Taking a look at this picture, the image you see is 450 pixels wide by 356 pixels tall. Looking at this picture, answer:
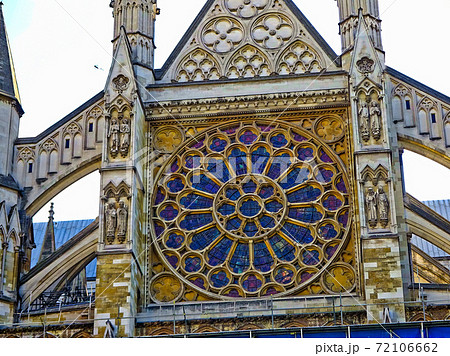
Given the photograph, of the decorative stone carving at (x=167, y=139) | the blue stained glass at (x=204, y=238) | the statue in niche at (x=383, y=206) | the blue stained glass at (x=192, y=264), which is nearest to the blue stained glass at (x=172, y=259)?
the blue stained glass at (x=192, y=264)

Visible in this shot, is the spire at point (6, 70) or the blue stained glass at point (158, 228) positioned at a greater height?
the spire at point (6, 70)

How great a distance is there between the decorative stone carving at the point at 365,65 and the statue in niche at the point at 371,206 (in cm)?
301

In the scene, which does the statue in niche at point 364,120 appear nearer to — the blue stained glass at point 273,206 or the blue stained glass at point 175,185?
the blue stained glass at point 273,206

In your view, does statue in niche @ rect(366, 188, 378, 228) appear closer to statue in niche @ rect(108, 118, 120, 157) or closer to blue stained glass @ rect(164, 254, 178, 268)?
blue stained glass @ rect(164, 254, 178, 268)

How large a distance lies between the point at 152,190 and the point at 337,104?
15.4ft

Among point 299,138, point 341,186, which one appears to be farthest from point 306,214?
point 299,138

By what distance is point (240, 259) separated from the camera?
1107 inches

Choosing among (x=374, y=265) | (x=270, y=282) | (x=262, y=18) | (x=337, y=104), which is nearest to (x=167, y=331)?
(x=270, y=282)

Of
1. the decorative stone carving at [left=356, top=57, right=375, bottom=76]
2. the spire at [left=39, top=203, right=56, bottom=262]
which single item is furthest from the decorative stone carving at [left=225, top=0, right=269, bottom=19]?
the spire at [left=39, top=203, right=56, bottom=262]

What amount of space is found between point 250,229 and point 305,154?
7.44ft

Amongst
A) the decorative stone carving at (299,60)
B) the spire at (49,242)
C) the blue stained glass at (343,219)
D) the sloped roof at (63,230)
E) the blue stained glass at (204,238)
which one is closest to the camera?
the blue stained glass at (343,219)

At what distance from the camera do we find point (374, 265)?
1040 inches

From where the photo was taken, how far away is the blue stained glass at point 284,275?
27719 mm
